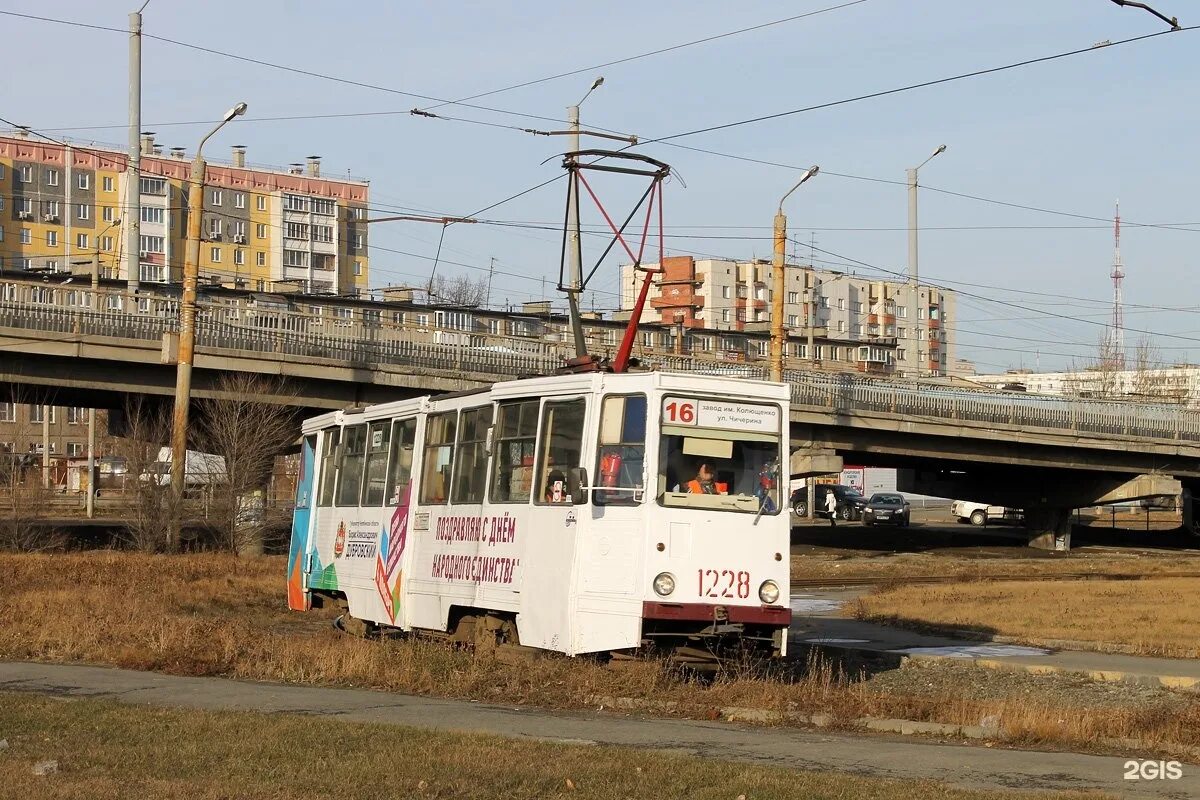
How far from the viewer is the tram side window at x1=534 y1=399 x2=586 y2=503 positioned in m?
14.7

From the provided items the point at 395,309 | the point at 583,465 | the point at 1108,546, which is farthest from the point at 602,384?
the point at 395,309

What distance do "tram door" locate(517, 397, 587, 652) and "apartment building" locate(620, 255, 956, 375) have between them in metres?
99.1

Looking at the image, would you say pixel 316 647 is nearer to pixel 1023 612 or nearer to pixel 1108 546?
pixel 1023 612

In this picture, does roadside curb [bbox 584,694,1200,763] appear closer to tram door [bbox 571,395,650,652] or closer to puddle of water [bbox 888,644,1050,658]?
tram door [bbox 571,395,650,652]

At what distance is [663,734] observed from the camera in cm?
1116

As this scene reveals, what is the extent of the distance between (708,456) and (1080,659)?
604 cm

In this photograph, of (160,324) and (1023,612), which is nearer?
(1023,612)

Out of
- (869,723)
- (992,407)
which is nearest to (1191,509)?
(992,407)

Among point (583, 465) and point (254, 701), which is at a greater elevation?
point (583, 465)

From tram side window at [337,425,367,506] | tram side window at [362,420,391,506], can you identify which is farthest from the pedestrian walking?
tram side window at [362,420,391,506]

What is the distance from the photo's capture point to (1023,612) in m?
24.5

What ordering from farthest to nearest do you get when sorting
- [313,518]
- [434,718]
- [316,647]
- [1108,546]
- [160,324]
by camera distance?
[1108,546], [160,324], [313,518], [316,647], [434,718]

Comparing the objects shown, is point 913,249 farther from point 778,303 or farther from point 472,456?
point 472,456

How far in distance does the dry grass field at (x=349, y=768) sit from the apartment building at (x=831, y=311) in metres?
104
